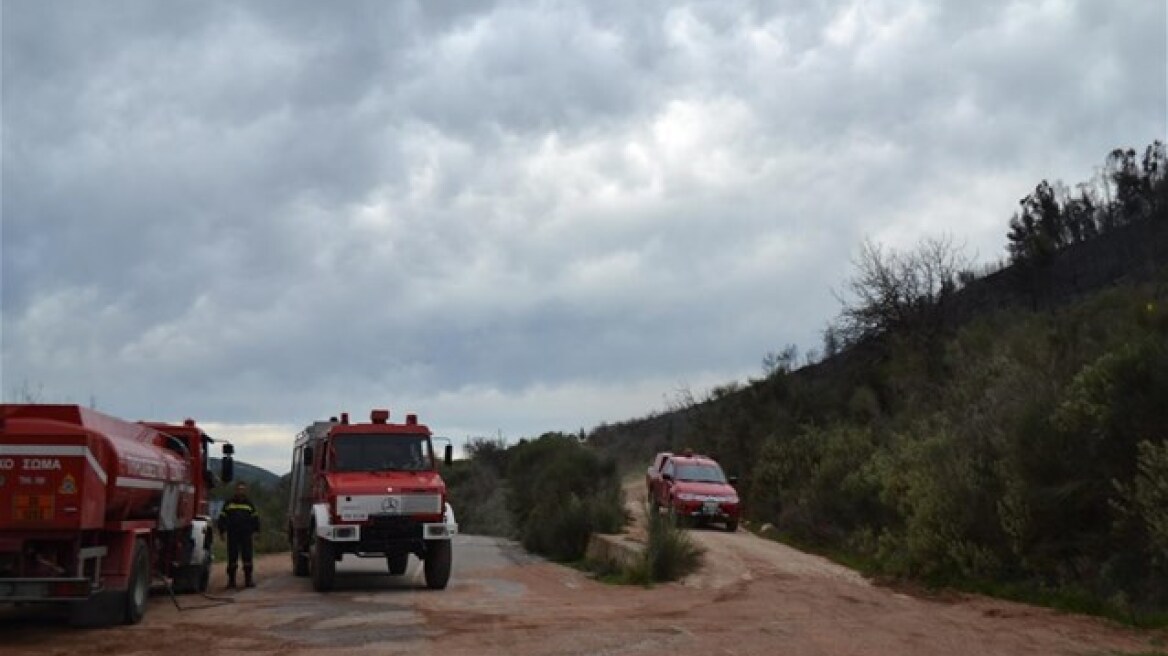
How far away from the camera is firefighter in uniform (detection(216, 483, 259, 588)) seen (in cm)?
2172

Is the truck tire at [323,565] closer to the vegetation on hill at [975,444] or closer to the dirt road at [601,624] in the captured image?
the dirt road at [601,624]

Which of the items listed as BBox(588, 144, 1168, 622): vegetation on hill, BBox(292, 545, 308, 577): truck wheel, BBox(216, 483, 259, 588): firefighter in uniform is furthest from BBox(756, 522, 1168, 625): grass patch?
BBox(216, 483, 259, 588): firefighter in uniform

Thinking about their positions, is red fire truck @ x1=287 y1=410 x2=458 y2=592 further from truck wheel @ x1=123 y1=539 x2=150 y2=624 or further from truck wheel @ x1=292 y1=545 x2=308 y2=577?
truck wheel @ x1=123 y1=539 x2=150 y2=624

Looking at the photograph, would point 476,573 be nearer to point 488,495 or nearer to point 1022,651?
point 1022,651

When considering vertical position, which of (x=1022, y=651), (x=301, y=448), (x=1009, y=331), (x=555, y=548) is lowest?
(x=1022, y=651)

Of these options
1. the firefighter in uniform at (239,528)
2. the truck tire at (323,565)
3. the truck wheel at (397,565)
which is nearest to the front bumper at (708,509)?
the truck wheel at (397,565)

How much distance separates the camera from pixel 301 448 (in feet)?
79.3

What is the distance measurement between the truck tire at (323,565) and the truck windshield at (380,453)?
1477mm

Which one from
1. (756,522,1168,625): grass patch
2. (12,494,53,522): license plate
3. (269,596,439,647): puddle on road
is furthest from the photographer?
(756,522,1168,625): grass patch

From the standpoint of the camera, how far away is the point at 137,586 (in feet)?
50.4

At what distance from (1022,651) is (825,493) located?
15.8 m

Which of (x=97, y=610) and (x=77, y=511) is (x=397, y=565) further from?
(x=77, y=511)

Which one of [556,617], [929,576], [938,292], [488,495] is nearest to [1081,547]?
[929,576]

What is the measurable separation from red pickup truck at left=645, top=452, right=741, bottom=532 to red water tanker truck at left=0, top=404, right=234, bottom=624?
15.0 meters
